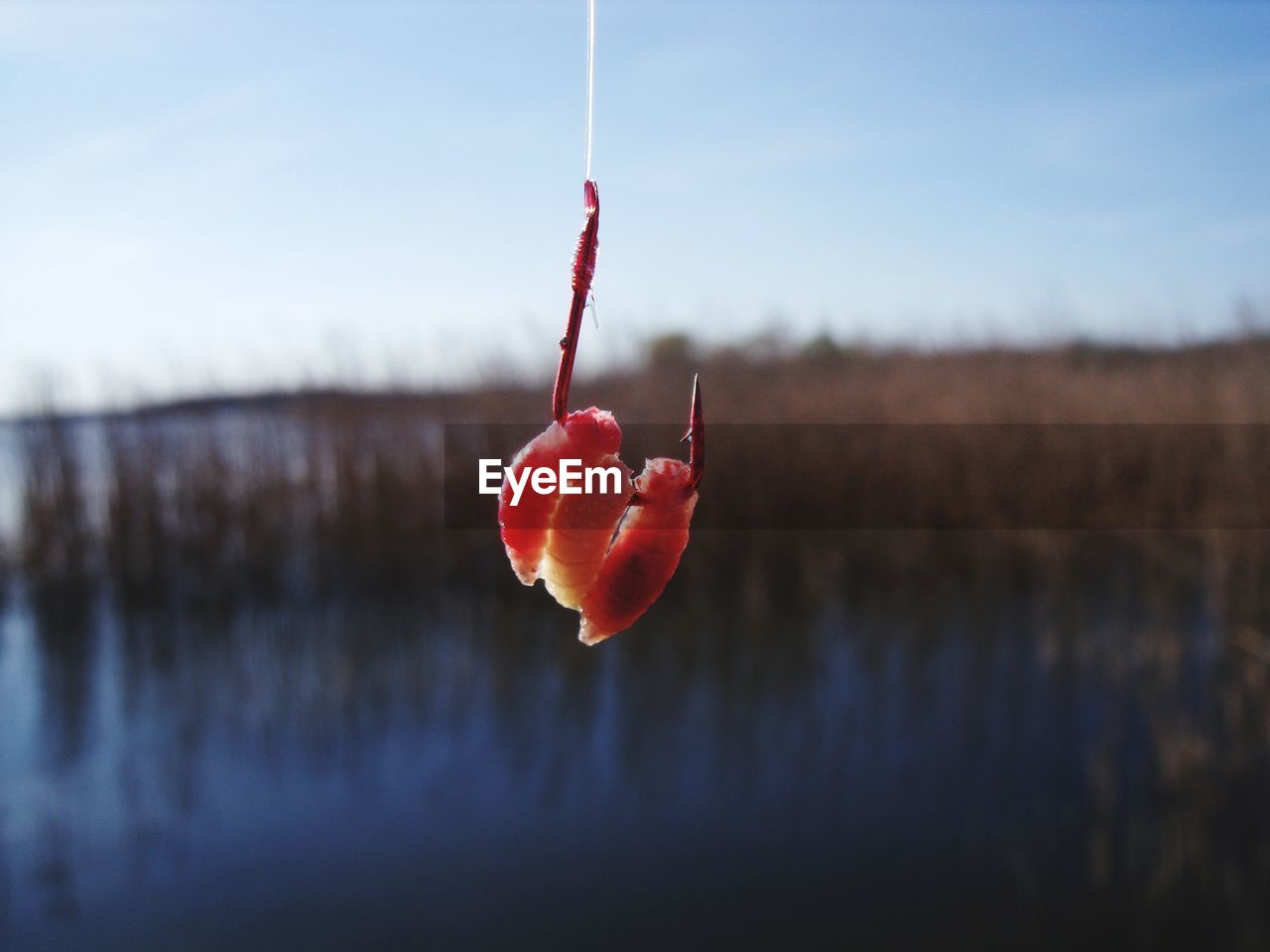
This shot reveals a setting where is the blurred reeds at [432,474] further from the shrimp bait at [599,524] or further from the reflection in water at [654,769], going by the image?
the shrimp bait at [599,524]

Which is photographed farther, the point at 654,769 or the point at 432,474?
the point at 432,474

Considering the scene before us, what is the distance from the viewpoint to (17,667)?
7.21m

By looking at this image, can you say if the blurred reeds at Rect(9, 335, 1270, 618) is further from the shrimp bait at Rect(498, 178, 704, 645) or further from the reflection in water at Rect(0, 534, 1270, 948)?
the shrimp bait at Rect(498, 178, 704, 645)

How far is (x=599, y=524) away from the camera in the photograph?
2.82 feet

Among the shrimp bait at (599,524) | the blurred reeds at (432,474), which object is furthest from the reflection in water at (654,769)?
the shrimp bait at (599,524)

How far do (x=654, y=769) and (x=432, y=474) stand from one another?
2.94 m

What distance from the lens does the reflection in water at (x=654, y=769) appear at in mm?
4879

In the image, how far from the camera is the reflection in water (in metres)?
4.88

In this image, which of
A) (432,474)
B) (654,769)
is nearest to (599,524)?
(654,769)

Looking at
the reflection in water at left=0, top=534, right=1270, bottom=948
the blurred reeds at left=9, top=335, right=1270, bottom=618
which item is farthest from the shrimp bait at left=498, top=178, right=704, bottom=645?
the blurred reeds at left=9, top=335, right=1270, bottom=618

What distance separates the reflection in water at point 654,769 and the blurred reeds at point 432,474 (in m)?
0.36

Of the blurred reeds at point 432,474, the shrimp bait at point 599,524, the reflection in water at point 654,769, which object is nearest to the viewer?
the shrimp bait at point 599,524

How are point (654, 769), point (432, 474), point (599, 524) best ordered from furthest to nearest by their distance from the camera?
point (432, 474) < point (654, 769) < point (599, 524)

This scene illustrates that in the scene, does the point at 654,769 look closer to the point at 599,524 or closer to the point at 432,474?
the point at 432,474
